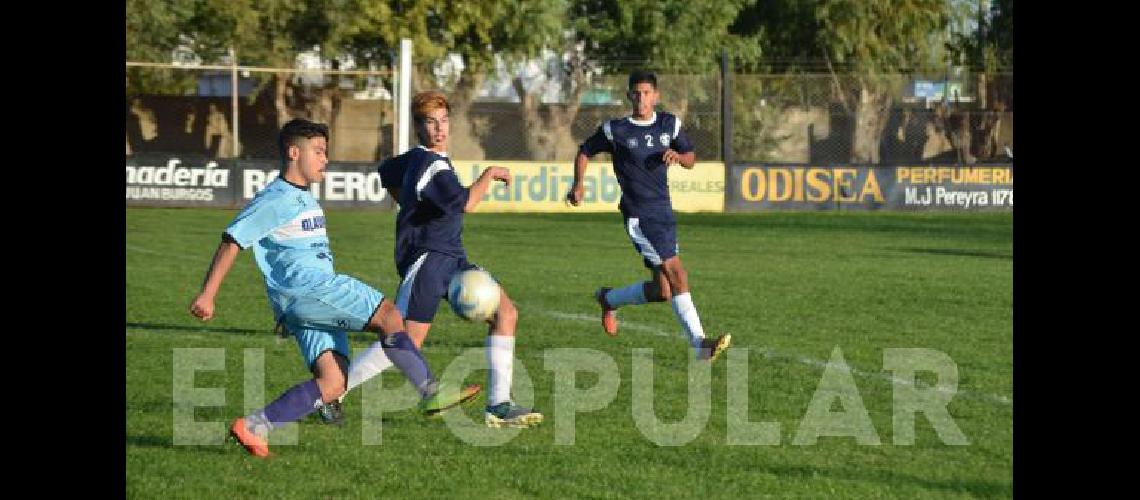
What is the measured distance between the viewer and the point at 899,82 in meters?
36.9

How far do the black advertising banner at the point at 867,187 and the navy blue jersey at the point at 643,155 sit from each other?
20944 mm

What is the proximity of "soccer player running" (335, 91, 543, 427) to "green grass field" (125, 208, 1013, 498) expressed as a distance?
29 cm

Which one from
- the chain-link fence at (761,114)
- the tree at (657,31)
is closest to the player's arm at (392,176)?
the chain-link fence at (761,114)

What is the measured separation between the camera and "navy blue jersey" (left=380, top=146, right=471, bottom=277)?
908cm

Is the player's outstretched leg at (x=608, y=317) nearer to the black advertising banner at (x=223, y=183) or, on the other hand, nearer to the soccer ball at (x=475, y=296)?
the soccer ball at (x=475, y=296)

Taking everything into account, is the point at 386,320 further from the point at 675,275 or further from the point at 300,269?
the point at 675,275

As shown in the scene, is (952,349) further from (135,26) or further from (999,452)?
(135,26)

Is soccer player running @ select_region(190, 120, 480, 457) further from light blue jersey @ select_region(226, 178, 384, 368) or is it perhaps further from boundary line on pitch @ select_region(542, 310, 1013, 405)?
boundary line on pitch @ select_region(542, 310, 1013, 405)

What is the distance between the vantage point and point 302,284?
8.15 meters

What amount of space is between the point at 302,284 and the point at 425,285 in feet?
4.39

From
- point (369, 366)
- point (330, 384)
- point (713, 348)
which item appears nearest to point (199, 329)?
point (713, 348)
